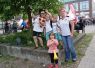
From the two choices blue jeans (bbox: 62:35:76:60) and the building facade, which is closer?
blue jeans (bbox: 62:35:76:60)

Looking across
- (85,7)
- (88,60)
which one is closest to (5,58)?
(88,60)

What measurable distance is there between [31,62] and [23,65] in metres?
0.42

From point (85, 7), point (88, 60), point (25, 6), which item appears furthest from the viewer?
point (85, 7)

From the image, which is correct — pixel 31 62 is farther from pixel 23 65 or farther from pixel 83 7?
pixel 83 7

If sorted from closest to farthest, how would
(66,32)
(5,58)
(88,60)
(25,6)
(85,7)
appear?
(66,32)
(88,60)
(5,58)
(25,6)
(85,7)

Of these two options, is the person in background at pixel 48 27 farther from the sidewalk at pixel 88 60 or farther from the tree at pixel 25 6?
the tree at pixel 25 6

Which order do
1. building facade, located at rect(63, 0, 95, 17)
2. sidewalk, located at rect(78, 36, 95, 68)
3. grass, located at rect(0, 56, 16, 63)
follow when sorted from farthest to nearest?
building facade, located at rect(63, 0, 95, 17) → grass, located at rect(0, 56, 16, 63) → sidewalk, located at rect(78, 36, 95, 68)

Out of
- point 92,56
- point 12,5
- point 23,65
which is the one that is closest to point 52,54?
point 23,65

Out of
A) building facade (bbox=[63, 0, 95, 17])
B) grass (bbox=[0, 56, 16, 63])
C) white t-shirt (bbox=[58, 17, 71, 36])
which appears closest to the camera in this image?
white t-shirt (bbox=[58, 17, 71, 36])

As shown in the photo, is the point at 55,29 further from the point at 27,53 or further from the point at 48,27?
the point at 27,53

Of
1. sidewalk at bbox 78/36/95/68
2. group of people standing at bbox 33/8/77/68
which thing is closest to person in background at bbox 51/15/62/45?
group of people standing at bbox 33/8/77/68

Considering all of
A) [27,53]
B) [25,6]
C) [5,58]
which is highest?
[25,6]

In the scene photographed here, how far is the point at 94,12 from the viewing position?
261 feet

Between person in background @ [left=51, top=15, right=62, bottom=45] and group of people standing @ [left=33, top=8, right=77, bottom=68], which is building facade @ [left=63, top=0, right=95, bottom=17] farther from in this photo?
group of people standing @ [left=33, top=8, right=77, bottom=68]
